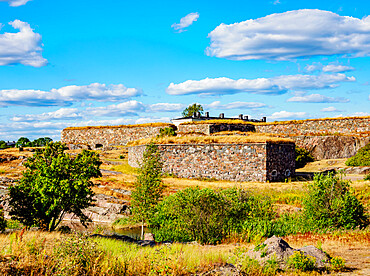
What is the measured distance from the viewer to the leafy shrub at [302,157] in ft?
130

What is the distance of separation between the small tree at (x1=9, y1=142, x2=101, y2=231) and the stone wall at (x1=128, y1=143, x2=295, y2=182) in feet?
63.6

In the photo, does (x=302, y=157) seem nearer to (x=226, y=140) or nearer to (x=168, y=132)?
(x=226, y=140)

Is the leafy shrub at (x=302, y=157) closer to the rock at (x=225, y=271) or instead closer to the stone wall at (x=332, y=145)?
the stone wall at (x=332, y=145)

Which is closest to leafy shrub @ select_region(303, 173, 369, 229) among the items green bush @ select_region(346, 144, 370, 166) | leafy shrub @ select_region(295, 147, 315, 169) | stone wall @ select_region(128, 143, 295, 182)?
stone wall @ select_region(128, 143, 295, 182)

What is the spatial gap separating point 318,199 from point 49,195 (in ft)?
40.0

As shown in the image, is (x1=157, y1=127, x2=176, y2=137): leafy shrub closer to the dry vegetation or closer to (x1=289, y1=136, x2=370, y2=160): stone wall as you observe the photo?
(x1=289, y1=136, x2=370, y2=160): stone wall

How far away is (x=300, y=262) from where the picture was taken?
350 inches

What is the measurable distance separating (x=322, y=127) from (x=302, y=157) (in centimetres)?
866

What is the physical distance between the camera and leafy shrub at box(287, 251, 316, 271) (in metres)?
8.92

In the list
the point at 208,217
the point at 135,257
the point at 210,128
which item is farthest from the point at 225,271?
the point at 210,128

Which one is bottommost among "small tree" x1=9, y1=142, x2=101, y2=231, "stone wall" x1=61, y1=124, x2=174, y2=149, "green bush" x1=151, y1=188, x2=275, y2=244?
"green bush" x1=151, y1=188, x2=275, y2=244

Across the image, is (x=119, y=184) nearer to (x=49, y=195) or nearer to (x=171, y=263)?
(x=49, y=195)

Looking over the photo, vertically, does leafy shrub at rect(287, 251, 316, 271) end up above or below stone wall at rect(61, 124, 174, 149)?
below

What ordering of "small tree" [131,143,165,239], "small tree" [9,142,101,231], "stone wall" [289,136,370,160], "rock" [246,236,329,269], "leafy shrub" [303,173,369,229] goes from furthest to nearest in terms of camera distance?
"stone wall" [289,136,370,160] < "small tree" [131,143,165,239] < "leafy shrub" [303,173,369,229] < "small tree" [9,142,101,231] < "rock" [246,236,329,269]
